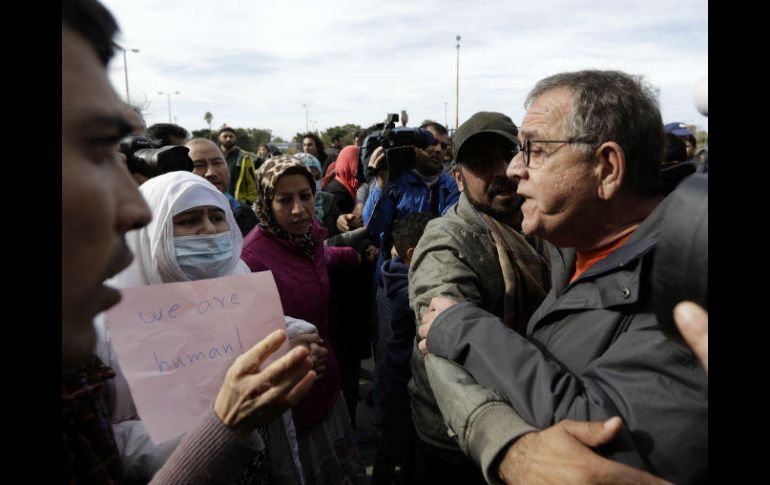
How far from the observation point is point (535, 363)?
110 centimetres

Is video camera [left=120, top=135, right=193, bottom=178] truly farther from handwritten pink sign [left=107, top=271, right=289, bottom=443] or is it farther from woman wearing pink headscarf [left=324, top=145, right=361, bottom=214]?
woman wearing pink headscarf [left=324, top=145, right=361, bottom=214]

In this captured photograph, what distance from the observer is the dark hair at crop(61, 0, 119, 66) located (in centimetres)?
56

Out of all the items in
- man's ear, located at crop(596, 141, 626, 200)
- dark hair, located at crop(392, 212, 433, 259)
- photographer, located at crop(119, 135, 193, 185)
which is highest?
photographer, located at crop(119, 135, 193, 185)

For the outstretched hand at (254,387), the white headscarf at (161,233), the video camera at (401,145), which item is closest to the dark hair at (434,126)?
the video camera at (401,145)

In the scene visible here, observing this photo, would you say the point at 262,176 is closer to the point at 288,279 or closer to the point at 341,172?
the point at 288,279

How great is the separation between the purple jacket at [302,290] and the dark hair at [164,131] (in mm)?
1538

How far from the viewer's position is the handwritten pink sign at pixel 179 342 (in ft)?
3.57

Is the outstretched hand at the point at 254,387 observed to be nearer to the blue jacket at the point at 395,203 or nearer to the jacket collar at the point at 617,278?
the jacket collar at the point at 617,278

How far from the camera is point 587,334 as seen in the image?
1.11 meters

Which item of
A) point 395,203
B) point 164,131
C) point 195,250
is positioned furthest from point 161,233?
point 164,131

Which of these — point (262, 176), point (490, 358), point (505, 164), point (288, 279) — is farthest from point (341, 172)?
point (490, 358)

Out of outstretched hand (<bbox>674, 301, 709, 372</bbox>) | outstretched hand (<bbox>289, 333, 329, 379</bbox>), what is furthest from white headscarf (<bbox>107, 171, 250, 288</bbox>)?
outstretched hand (<bbox>674, 301, 709, 372</bbox>)

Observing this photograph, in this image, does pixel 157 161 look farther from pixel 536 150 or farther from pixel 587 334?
pixel 587 334
